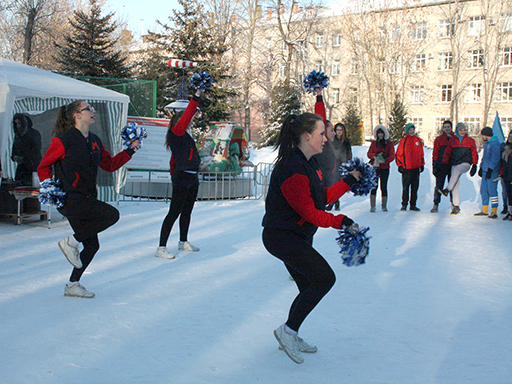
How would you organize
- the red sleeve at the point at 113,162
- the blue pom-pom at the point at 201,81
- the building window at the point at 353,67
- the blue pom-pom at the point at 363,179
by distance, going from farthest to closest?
Result: 1. the building window at the point at 353,67
2. the blue pom-pom at the point at 201,81
3. the red sleeve at the point at 113,162
4. the blue pom-pom at the point at 363,179

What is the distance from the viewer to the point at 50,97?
957cm

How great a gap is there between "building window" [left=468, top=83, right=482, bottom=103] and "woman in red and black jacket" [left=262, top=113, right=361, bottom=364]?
45692 millimetres

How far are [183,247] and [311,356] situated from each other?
386 cm

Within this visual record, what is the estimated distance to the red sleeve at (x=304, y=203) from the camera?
10.8 feet

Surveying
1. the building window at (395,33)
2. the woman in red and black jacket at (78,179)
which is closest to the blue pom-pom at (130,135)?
the woman in red and black jacket at (78,179)

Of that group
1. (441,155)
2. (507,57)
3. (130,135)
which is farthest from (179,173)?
(507,57)

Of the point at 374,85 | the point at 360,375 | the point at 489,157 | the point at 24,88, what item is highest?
the point at 374,85

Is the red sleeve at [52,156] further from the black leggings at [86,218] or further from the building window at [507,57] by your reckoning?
the building window at [507,57]

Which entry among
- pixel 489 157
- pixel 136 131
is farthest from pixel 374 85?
pixel 136 131

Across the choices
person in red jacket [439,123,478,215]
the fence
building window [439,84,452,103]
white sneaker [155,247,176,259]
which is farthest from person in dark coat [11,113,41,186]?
building window [439,84,452,103]

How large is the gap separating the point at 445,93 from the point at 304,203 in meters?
47.0

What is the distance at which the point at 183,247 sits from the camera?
7301mm

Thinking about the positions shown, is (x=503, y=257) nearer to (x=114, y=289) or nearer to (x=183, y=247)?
(x=183, y=247)

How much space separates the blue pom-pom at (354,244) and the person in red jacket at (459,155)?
943cm
